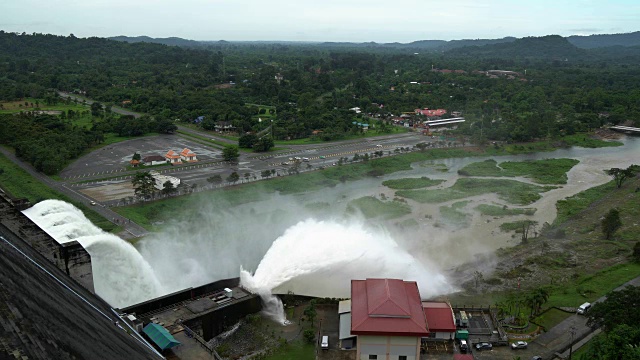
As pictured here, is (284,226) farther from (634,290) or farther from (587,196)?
(587,196)

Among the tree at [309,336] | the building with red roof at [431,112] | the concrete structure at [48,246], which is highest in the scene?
the concrete structure at [48,246]

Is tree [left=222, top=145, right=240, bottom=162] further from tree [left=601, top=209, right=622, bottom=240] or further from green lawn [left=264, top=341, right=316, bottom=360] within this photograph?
tree [left=601, top=209, right=622, bottom=240]

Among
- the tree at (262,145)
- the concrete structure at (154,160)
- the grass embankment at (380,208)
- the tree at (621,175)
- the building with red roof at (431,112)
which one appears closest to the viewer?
the grass embankment at (380,208)

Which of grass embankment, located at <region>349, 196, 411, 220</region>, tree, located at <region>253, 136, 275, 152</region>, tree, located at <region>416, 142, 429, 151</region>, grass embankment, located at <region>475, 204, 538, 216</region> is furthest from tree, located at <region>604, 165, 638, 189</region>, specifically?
tree, located at <region>253, 136, 275, 152</region>

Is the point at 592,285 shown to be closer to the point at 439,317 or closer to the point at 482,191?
the point at 439,317

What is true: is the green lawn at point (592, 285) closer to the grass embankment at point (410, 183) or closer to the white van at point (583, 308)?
the white van at point (583, 308)

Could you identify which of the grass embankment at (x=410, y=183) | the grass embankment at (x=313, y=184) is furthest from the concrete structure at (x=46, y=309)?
the grass embankment at (x=410, y=183)
